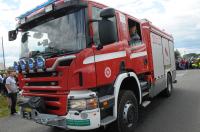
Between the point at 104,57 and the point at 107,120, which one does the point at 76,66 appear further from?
the point at 107,120

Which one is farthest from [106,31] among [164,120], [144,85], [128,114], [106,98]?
[164,120]

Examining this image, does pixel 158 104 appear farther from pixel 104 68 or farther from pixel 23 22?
pixel 23 22

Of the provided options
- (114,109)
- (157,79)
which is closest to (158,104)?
(157,79)

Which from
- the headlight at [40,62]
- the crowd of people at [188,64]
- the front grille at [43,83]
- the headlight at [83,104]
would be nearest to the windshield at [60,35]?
the headlight at [40,62]

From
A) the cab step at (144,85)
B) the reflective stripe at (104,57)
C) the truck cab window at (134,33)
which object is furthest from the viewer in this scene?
the cab step at (144,85)

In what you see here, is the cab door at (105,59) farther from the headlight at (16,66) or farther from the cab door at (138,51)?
the headlight at (16,66)

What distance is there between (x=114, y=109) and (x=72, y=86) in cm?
101

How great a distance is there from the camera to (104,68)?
5.41 metres

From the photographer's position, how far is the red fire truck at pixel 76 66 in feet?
16.3

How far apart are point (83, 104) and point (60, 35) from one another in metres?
1.41

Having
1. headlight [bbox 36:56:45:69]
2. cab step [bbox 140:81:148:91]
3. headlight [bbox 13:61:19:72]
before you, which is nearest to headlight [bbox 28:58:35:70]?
headlight [bbox 36:56:45:69]

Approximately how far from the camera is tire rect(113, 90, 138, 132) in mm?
5781

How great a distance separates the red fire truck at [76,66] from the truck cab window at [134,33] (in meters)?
0.30

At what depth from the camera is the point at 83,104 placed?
16.1 feet
